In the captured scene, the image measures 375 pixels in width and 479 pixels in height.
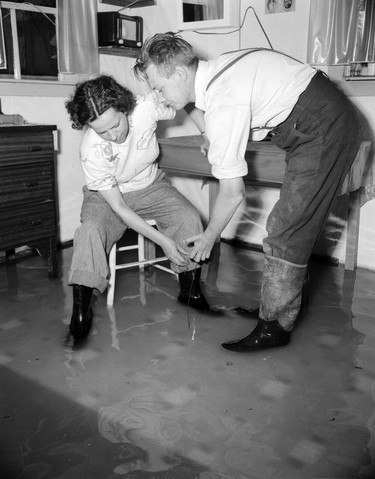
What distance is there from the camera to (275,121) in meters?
1.88

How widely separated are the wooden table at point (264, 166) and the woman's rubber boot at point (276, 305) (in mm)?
656

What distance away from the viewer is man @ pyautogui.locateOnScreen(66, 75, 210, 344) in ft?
6.91

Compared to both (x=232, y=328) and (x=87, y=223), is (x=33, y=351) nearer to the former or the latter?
(x=87, y=223)

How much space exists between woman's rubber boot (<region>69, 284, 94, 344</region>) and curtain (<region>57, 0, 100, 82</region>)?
5.45 feet

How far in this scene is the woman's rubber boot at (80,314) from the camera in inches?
90.2

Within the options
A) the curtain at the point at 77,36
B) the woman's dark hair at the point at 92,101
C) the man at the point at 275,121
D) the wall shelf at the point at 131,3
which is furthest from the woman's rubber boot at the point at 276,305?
the wall shelf at the point at 131,3

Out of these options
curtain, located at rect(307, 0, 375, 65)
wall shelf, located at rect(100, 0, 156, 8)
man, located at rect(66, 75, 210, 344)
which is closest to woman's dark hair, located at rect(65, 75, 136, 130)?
man, located at rect(66, 75, 210, 344)

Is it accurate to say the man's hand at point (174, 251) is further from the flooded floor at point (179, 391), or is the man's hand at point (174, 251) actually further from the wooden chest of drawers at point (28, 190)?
the wooden chest of drawers at point (28, 190)

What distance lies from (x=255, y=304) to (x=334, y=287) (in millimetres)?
521

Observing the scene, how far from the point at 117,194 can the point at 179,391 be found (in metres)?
0.89

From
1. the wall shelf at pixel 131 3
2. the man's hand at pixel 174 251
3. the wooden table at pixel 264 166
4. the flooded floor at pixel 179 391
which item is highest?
the wall shelf at pixel 131 3

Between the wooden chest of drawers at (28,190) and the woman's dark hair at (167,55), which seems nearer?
the woman's dark hair at (167,55)

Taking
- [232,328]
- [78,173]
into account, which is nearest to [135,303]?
[232,328]

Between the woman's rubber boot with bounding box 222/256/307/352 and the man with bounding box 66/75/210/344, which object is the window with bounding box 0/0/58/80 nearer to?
the man with bounding box 66/75/210/344
